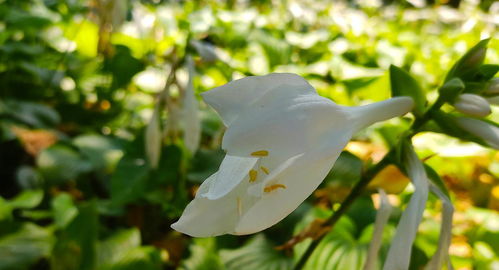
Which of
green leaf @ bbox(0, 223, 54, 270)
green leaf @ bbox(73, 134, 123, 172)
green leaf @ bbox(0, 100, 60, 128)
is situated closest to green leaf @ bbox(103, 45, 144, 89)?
green leaf @ bbox(73, 134, 123, 172)

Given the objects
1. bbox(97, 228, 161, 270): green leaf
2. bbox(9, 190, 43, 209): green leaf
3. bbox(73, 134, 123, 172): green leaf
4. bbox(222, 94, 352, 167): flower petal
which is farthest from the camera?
bbox(73, 134, 123, 172): green leaf

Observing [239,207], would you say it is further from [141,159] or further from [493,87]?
[141,159]

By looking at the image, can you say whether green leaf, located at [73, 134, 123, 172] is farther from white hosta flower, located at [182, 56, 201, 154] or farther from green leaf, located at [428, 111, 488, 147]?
green leaf, located at [428, 111, 488, 147]

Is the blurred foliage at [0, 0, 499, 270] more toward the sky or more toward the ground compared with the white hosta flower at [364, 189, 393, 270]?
more toward the ground

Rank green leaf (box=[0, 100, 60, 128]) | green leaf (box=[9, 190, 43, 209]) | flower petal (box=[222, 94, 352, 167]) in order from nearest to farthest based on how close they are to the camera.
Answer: flower petal (box=[222, 94, 352, 167])
green leaf (box=[9, 190, 43, 209])
green leaf (box=[0, 100, 60, 128])

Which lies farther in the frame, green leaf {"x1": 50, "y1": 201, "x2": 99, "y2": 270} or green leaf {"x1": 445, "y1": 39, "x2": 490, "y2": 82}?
green leaf {"x1": 50, "y1": 201, "x2": 99, "y2": 270}

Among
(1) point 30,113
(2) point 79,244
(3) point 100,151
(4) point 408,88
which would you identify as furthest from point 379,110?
(1) point 30,113

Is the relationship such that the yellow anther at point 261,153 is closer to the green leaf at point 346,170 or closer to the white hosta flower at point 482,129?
the white hosta flower at point 482,129

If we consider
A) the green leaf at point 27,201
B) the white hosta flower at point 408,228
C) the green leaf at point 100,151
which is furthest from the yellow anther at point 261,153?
the green leaf at point 100,151
